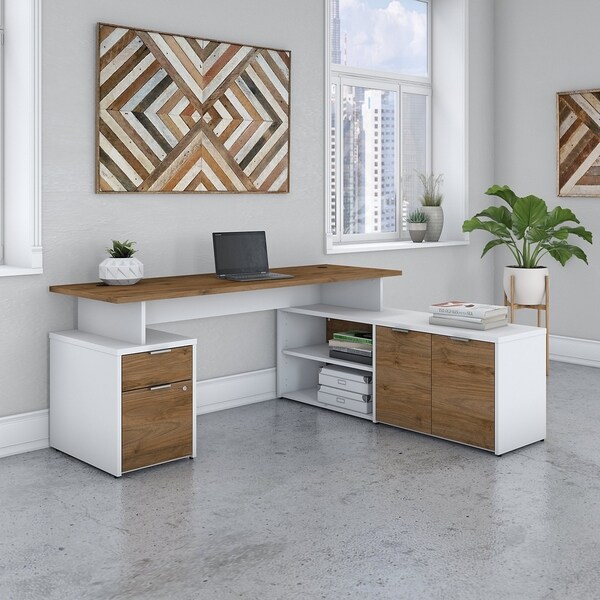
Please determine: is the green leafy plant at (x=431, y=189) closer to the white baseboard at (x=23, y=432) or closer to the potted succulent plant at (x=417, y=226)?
the potted succulent plant at (x=417, y=226)

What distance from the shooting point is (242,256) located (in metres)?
4.60

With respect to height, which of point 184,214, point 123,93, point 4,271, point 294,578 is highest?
point 123,93

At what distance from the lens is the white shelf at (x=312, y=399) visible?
4.66 m

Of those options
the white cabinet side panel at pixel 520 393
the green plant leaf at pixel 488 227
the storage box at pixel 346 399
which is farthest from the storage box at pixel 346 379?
the green plant leaf at pixel 488 227

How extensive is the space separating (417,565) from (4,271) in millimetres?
2337

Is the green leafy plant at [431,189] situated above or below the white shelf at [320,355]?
above

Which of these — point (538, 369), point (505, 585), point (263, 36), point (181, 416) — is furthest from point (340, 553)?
point (263, 36)

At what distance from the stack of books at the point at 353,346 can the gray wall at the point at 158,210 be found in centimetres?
53

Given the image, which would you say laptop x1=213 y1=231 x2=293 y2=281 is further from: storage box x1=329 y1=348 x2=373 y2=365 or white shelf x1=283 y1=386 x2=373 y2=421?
white shelf x1=283 y1=386 x2=373 y2=421

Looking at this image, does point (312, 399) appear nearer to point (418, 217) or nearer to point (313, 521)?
point (313, 521)

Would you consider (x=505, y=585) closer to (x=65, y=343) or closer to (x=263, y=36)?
(x=65, y=343)

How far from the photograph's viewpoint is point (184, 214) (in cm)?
469

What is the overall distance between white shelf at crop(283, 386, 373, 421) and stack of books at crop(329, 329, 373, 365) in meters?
0.29

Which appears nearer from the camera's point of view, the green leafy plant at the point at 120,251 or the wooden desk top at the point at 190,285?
the wooden desk top at the point at 190,285
